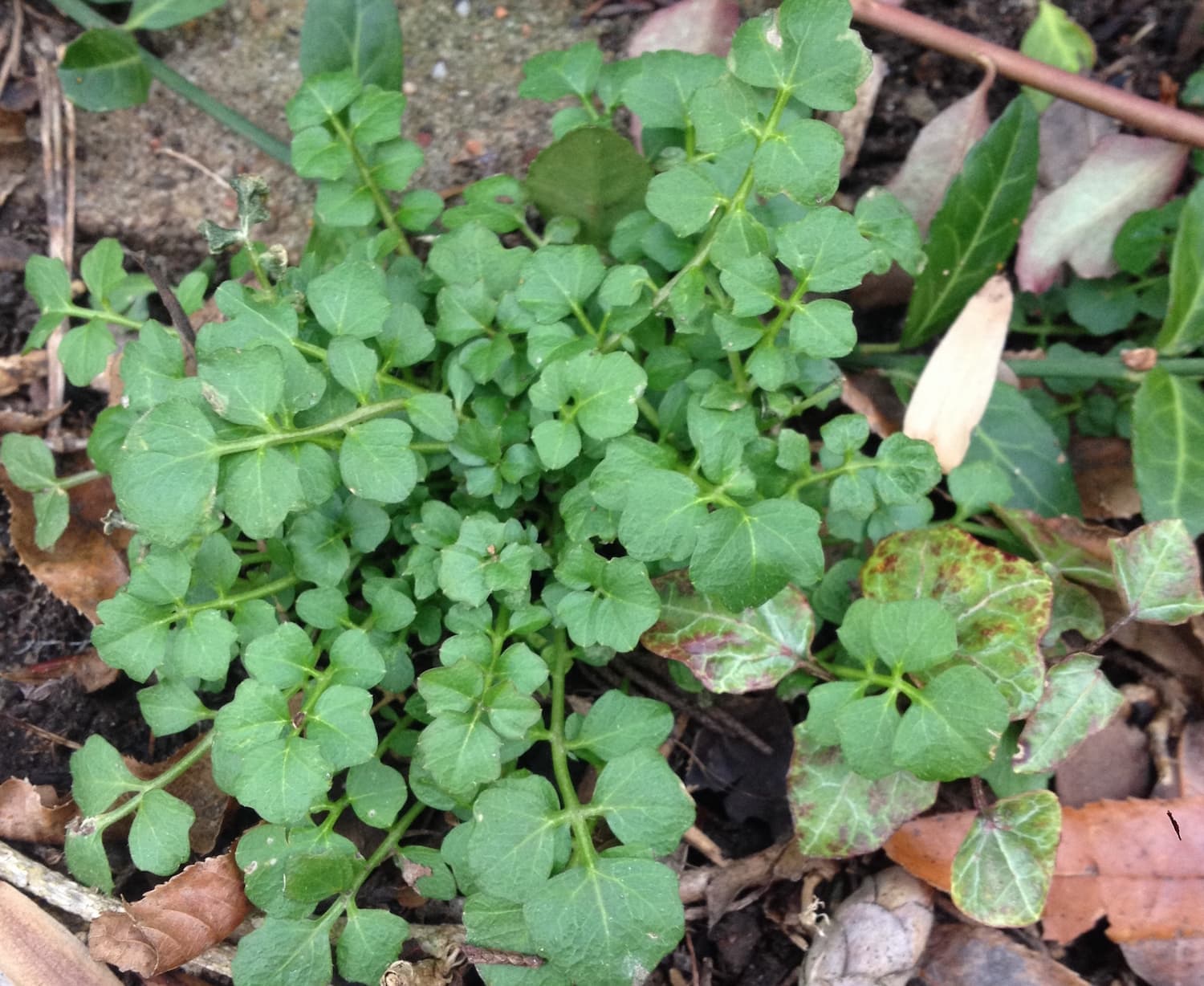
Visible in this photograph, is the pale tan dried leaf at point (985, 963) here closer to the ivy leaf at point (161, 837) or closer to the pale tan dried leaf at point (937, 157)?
the ivy leaf at point (161, 837)

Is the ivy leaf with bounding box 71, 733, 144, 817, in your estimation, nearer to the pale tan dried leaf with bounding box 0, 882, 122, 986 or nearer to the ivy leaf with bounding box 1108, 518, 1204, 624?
the pale tan dried leaf with bounding box 0, 882, 122, 986

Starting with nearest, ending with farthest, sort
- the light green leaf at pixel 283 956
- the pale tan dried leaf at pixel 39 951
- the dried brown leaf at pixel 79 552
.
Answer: the light green leaf at pixel 283 956 → the pale tan dried leaf at pixel 39 951 → the dried brown leaf at pixel 79 552

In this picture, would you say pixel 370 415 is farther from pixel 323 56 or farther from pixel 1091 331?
pixel 1091 331

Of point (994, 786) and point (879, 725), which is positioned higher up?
point (879, 725)

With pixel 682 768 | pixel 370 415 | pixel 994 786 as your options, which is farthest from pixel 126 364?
pixel 994 786

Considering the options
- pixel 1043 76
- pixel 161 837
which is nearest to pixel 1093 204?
pixel 1043 76

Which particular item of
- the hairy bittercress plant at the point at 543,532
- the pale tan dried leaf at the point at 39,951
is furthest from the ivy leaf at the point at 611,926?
the pale tan dried leaf at the point at 39,951
